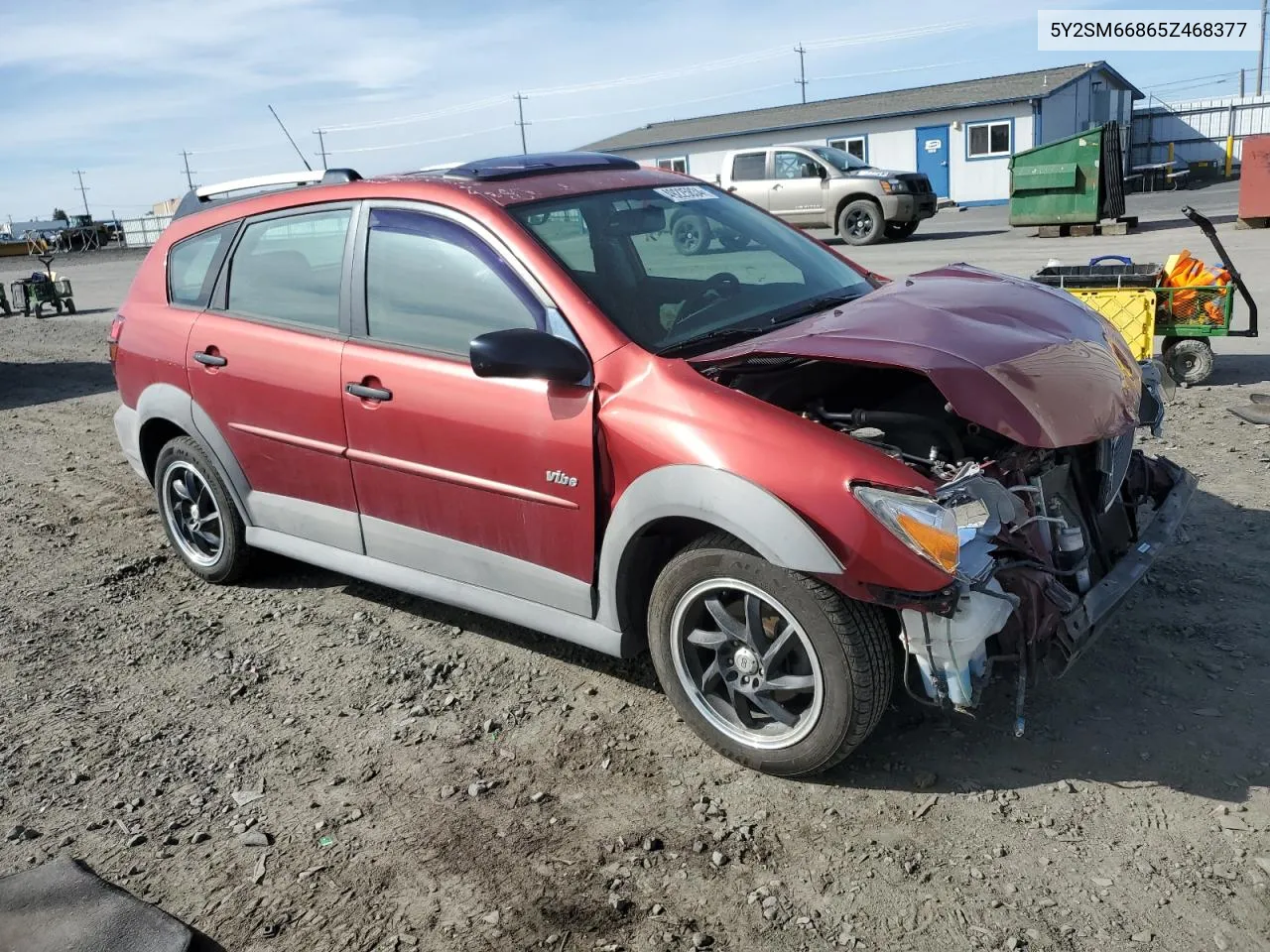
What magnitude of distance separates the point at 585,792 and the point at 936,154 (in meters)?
35.5

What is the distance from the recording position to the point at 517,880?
2.95m

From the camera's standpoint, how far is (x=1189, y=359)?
7719 mm

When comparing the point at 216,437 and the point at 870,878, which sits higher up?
the point at 216,437

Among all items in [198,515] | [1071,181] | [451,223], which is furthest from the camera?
[1071,181]

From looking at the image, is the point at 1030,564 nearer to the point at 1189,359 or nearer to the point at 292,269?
the point at 292,269

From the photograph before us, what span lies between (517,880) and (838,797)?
100 cm

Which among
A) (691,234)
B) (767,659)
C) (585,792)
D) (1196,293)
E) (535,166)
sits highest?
(535,166)

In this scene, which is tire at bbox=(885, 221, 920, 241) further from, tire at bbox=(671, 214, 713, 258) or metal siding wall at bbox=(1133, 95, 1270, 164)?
metal siding wall at bbox=(1133, 95, 1270, 164)

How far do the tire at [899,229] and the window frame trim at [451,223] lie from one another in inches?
713

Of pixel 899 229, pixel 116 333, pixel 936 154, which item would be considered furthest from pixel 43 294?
pixel 936 154

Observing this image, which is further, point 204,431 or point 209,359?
point 204,431

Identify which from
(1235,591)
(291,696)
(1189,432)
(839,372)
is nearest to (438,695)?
(291,696)

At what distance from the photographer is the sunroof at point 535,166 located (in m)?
4.13

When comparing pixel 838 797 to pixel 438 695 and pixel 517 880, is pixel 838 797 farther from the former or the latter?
pixel 438 695
